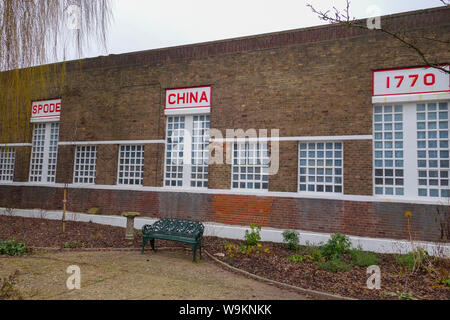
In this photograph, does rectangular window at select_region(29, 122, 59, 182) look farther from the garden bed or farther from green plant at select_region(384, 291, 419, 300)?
green plant at select_region(384, 291, 419, 300)

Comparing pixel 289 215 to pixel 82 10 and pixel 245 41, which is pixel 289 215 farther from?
pixel 82 10

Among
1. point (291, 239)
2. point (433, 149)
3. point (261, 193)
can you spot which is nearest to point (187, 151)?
point (261, 193)

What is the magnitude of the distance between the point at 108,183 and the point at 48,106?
498 centimetres

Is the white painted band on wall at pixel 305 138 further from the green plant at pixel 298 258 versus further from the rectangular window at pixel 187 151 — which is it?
the green plant at pixel 298 258

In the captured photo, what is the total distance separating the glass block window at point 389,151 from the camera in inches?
349

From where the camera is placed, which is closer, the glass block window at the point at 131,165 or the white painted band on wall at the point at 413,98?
the white painted band on wall at the point at 413,98

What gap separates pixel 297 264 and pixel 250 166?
4.17m

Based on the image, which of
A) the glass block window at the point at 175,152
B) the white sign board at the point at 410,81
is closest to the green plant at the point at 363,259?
the white sign board at the point at 410,81

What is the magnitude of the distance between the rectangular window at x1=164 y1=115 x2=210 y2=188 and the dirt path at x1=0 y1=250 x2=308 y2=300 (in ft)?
13.5

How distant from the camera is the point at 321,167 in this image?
9.66 metres

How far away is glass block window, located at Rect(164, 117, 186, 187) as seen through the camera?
11.6 meters

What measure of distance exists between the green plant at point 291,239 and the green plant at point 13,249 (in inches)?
258

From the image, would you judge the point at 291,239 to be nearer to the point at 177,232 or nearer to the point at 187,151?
the point at 177,232

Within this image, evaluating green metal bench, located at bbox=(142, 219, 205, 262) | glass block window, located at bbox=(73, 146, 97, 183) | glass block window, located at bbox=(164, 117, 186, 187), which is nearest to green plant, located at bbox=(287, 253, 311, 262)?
green metal bench, located at bbox=(142, 219, 205, 262)
